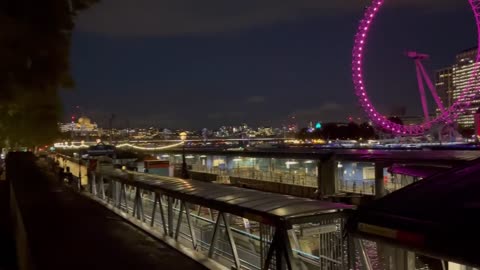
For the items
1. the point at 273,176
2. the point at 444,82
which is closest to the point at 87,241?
the point at 273,176

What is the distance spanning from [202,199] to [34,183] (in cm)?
1522

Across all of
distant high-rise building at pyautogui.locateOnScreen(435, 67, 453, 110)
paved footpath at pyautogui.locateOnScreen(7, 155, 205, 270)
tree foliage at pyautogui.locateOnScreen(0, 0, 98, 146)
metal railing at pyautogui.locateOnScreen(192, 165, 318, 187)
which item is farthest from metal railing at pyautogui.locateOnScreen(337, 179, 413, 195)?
distant high-rise building at pyautogui.locateOnScreen(435, 67, 453, 110)

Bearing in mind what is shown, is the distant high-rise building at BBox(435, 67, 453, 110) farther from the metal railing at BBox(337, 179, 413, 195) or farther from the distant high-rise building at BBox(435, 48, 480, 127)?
the metal railing at BBox(337, 179, 413, 195)

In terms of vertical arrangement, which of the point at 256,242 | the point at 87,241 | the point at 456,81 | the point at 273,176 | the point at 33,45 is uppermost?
the point at 456,81

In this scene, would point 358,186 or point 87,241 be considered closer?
point 87,241

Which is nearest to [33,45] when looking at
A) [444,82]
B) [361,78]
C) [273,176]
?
[273,176]

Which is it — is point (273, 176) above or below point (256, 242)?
below

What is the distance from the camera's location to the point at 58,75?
7.86 m

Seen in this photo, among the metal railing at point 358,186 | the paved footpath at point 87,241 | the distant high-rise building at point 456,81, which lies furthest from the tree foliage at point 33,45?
the distant high-rise building at point 456,81

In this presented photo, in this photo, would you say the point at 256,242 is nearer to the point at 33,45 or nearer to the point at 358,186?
the point at 33,45

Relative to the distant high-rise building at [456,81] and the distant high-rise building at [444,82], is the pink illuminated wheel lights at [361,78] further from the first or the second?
the distant high-rise building at [444,82]

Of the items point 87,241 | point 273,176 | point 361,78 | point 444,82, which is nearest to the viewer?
point 87,241

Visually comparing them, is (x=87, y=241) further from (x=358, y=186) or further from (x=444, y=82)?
(x=444, y=82)

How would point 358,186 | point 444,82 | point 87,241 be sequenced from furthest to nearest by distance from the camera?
1. point 444,82
2. point 358,186
3. point 87,241
